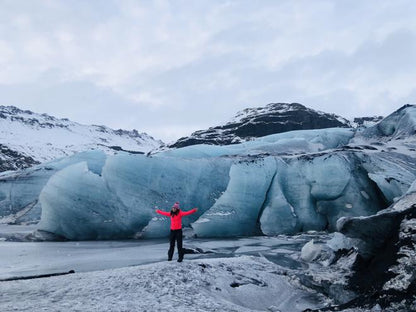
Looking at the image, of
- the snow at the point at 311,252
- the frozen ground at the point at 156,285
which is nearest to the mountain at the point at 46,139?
the frozen ground at the point at 156,285

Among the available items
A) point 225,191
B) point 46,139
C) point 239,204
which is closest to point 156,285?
point 239,204

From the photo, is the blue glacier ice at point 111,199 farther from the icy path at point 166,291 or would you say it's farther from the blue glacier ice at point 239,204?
the icy path at point 166,291

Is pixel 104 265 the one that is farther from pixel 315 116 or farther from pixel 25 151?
pixel 25 151

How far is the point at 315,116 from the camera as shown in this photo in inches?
2192

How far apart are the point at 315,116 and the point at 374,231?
5129 centimetres

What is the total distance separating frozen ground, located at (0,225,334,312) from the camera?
4.76 m

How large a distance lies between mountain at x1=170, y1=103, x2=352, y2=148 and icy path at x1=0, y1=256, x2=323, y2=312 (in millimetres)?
44179

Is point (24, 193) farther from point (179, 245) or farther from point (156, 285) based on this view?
Answer: point (156, 285)

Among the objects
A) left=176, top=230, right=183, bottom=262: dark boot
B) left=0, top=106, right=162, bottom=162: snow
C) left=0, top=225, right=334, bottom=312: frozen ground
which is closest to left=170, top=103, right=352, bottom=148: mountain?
left=0, top=106, right=162, bottom=162: snow

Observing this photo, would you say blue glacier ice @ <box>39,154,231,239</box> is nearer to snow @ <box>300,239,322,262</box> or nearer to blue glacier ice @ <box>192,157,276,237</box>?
blue glacier ice @ <box>192,157,276,237</box>

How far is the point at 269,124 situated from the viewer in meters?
54.2

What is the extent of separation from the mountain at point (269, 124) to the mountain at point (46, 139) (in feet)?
91.9

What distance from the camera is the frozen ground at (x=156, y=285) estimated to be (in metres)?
4.76

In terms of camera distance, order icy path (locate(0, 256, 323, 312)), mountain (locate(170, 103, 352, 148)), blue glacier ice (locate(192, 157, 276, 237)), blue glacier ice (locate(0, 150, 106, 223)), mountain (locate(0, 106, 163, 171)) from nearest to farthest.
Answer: icy path (locate(0, 256, 323, 312))
blue glacier ice (locate(192, 157, 276, 237))
blue glacier ice (locate(0, 150, 106, 223))
mountain (locate(170, 103, 352, 148))
mountain (locate(0, 106, 163, 171))
